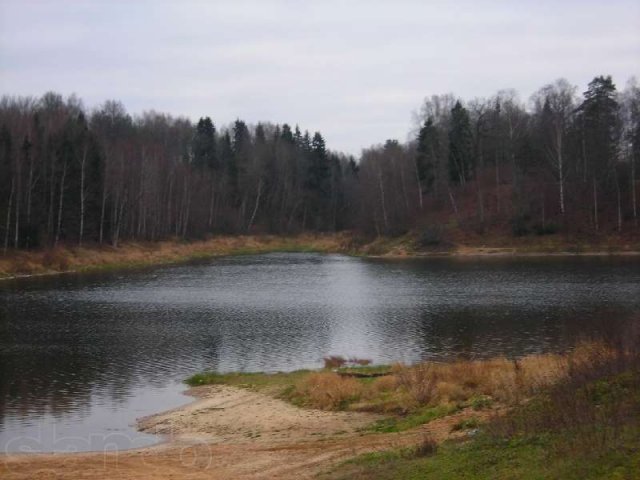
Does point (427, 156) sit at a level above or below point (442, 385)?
above

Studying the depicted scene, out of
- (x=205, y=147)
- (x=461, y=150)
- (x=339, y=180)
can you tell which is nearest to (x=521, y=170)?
(x=461, y=150)

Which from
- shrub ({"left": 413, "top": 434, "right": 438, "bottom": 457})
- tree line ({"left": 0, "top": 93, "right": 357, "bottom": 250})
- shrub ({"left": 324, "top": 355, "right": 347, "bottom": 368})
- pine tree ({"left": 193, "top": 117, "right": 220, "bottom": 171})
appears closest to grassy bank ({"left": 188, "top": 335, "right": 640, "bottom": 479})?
shrub ({"left": 413, "top": 434, "right": 438, "bottom": 457})

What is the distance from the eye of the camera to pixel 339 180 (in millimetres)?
137000

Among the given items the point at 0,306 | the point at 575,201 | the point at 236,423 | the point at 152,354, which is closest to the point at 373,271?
the point at 575,201

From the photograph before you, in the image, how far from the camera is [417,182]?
4112 inches

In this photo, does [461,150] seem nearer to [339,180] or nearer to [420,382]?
[339,180]

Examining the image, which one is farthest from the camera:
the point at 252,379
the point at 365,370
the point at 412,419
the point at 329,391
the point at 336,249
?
the point at 336,249

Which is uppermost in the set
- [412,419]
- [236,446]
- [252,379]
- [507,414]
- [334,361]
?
[507,414]

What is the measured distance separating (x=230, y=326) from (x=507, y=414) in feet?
86.6

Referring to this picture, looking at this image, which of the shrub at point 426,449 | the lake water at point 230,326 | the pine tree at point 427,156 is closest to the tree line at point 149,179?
the lake water at point 230,326

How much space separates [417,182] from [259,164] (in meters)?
34.0

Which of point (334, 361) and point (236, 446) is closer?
point (236, 446)

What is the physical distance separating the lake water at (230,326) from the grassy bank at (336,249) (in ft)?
18.9

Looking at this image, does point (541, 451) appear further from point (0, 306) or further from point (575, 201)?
point (575, 201)
